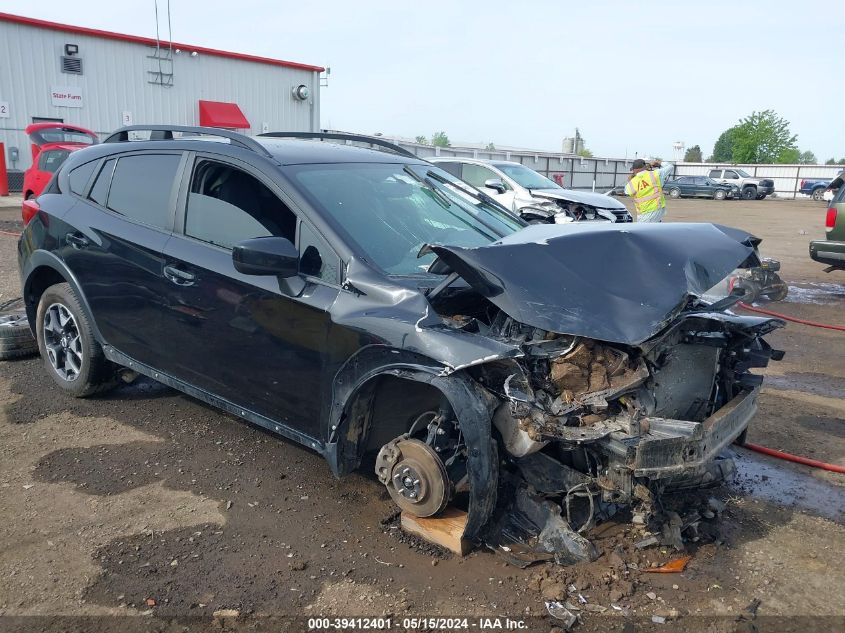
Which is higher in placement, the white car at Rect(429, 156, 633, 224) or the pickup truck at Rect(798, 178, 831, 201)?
the white car at Rect(429, 156, 633, 224)

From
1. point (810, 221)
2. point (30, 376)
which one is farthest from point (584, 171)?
point (30, 376)

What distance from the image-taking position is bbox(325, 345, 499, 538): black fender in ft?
9.67

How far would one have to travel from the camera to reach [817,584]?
10.1 ft

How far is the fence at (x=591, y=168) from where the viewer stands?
29547mm

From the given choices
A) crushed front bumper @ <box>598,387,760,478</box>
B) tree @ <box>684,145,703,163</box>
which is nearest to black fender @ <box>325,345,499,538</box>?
crushed front bumper @ <box>598,387,760,478</box>

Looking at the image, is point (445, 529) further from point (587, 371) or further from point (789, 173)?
point (789, 173)

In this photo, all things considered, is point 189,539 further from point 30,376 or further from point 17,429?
point 30,376

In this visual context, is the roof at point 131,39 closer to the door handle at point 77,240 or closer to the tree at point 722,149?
the door handle at point 77,240

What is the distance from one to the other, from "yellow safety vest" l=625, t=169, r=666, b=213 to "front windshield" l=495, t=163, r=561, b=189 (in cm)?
205

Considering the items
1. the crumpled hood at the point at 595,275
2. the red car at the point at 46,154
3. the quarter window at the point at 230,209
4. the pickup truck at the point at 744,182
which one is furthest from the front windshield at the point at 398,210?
the pickup truck at the point at 744,182

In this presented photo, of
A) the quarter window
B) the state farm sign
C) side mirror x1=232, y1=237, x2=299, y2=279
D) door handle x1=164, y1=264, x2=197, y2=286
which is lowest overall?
door handle x1=164, y1=264, x2=197, y2=286

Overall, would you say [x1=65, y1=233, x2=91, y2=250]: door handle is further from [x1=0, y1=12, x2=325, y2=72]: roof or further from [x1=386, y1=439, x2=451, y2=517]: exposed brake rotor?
[x1=0, y1=12, x2=325, y2=72]: roof

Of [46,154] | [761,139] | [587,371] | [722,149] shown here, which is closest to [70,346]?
[587,371]

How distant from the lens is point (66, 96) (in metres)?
23.9
